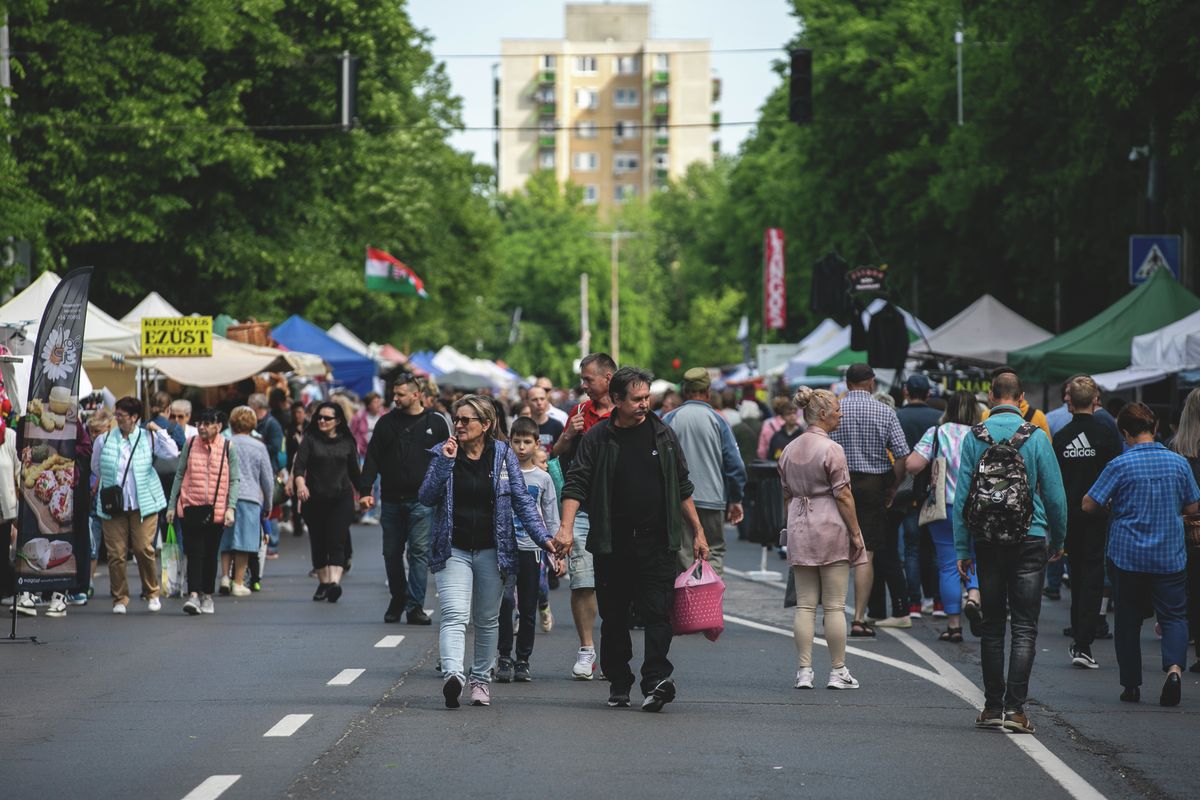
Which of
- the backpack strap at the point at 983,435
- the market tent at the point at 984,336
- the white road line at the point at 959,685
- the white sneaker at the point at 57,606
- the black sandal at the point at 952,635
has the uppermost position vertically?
the backpack strap at the point at 983,435

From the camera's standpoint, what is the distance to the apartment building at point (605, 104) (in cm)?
14550

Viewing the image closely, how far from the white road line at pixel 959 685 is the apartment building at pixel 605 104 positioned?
131m

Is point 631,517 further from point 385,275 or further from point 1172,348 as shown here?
point 385,275

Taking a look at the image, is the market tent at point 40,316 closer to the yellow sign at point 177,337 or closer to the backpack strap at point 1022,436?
the yellow sign at point 177,337

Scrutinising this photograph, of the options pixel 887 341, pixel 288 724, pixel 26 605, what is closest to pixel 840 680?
pixel 288 724

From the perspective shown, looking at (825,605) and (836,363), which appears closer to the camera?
(825,605)

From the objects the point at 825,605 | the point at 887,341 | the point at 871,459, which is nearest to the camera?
the point at 825,605

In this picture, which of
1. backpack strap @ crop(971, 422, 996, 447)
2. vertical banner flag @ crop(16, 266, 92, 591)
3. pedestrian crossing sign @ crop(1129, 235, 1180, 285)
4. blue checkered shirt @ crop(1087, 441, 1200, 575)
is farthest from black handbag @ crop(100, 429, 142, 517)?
pedestrian crossing sign @ crop(1129, 235, 1180, 285)

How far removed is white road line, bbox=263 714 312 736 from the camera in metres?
9.57

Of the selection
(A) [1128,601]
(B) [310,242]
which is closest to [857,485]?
(A) [1128,601]

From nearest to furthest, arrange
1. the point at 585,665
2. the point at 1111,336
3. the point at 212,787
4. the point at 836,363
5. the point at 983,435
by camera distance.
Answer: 1. the point at 212,787
2. the point at 983,435
3. the point at 585,665
4. the point at 1111,336
5. the point at 836,363

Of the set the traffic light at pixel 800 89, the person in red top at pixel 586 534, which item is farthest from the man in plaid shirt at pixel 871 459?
the traffic light at pixel 800 89

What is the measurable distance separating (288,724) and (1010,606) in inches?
141

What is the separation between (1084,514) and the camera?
1363cm
